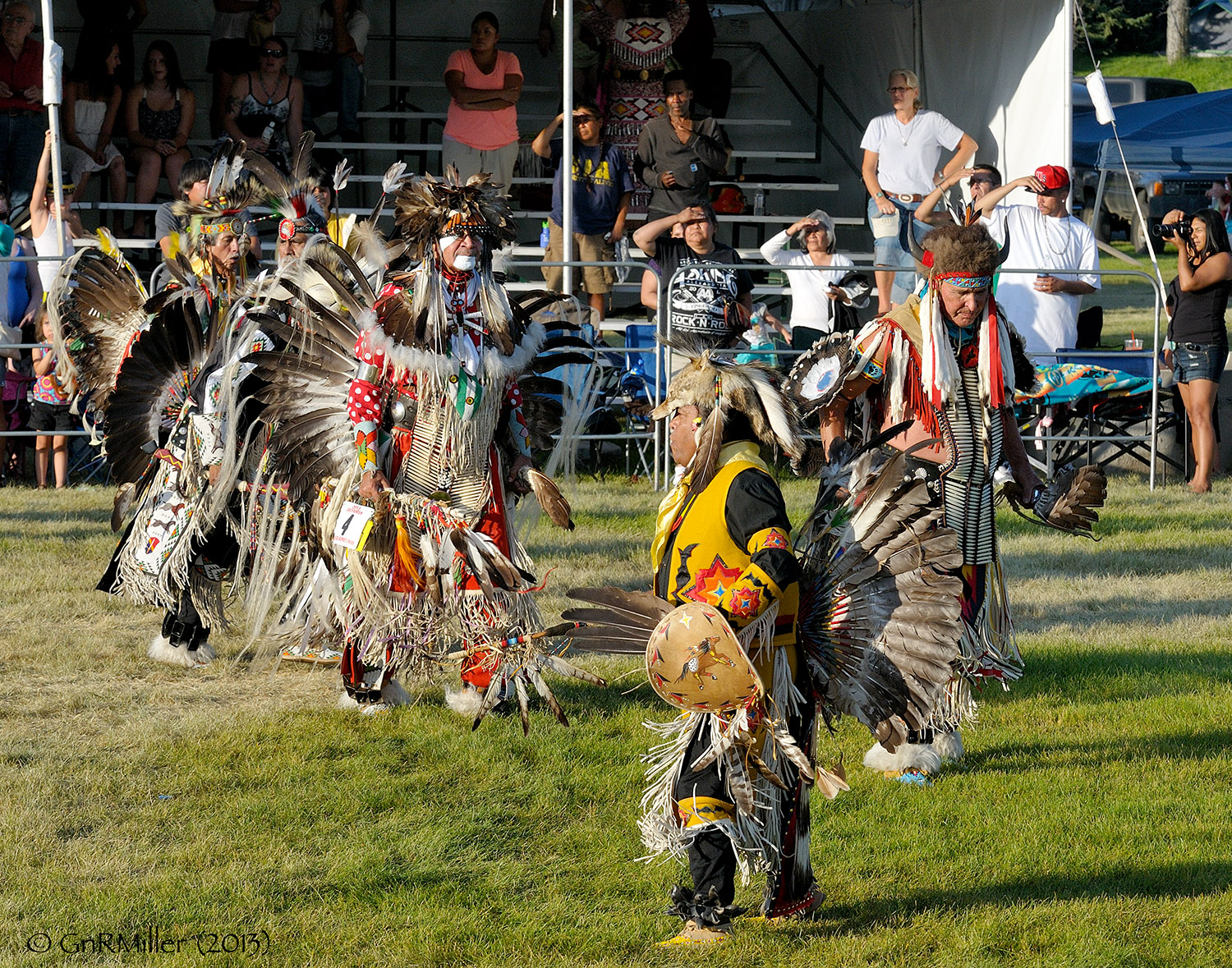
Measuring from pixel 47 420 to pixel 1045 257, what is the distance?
242 inches

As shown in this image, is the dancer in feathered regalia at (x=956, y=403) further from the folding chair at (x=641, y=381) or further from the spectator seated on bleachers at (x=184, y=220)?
the folding chair at (x=641, y=381)

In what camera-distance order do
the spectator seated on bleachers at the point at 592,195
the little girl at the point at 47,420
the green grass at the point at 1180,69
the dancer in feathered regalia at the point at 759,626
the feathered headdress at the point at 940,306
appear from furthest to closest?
the green grass at the point at 1180,69 < the spectator seated on bleachers at the point at 592,195 < the little girl at the point at 47,420 < the feathered headdress at the point at 940,306 < the dancer in feathered regalia at the point at 759,626

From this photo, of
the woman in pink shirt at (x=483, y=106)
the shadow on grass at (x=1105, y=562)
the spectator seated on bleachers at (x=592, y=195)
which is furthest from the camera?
the woman in pink shirt at (x=483, y=106)

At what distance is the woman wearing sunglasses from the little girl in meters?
2.44

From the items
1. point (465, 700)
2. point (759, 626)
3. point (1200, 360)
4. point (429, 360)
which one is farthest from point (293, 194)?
point (1200, 360)

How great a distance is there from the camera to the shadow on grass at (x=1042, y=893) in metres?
3.42

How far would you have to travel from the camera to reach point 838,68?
12820 millimetres

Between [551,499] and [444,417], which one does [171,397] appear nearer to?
[444,417]

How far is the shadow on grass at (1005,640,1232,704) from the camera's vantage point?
5.14 meters

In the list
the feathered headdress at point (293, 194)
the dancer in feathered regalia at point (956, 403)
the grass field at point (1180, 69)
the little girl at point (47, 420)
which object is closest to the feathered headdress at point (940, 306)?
the dancer in feathered regalia at point (956, 403)

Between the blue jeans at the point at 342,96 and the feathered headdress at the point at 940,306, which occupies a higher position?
the blue jeans at the point at 342,96

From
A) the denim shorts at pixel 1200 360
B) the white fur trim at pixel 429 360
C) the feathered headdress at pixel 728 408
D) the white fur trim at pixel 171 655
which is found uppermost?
the denim shorts at pixel 1200 360

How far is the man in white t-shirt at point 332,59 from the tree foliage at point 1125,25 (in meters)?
25.0

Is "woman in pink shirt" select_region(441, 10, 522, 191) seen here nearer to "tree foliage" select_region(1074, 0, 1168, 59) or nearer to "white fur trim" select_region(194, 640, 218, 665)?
"white fur trim" select_region(194, 640, 218, 665)
